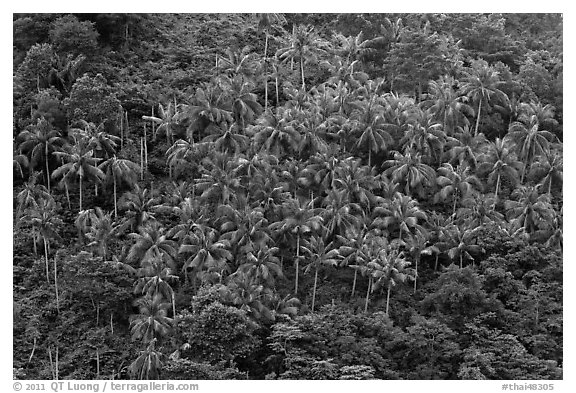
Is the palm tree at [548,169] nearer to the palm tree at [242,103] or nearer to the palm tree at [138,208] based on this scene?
the palm tree at [242,103]

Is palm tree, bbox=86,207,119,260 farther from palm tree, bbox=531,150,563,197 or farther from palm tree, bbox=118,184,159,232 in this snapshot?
palm tree, bbox=531,150,563,197

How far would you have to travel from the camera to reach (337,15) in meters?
59.2

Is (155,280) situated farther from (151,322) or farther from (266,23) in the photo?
(266,23)

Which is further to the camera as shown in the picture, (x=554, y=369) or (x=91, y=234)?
(x=91, y=234)

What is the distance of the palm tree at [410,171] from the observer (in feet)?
154

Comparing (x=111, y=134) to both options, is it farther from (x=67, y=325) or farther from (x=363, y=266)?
→ (x=363, y=266)

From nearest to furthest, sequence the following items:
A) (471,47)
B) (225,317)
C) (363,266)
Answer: (225,317), (363,266), (471,47)

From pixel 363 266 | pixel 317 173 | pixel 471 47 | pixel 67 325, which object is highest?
pixel 471 47

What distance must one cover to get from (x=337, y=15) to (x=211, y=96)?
42.7 feet

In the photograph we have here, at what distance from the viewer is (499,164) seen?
4772cm

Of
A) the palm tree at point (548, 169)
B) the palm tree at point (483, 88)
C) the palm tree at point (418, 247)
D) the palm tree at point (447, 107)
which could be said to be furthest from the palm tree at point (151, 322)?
the palm tree at point (483, 88)

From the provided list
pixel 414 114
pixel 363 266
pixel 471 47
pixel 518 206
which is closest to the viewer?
pixel 363 266

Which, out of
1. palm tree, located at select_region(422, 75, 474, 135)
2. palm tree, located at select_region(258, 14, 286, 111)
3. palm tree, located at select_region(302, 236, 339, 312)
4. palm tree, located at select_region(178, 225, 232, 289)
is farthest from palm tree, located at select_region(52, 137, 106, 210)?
palm tree, located at select_region(422, 75, 474, 135)

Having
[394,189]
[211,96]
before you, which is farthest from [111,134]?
[394,189]
